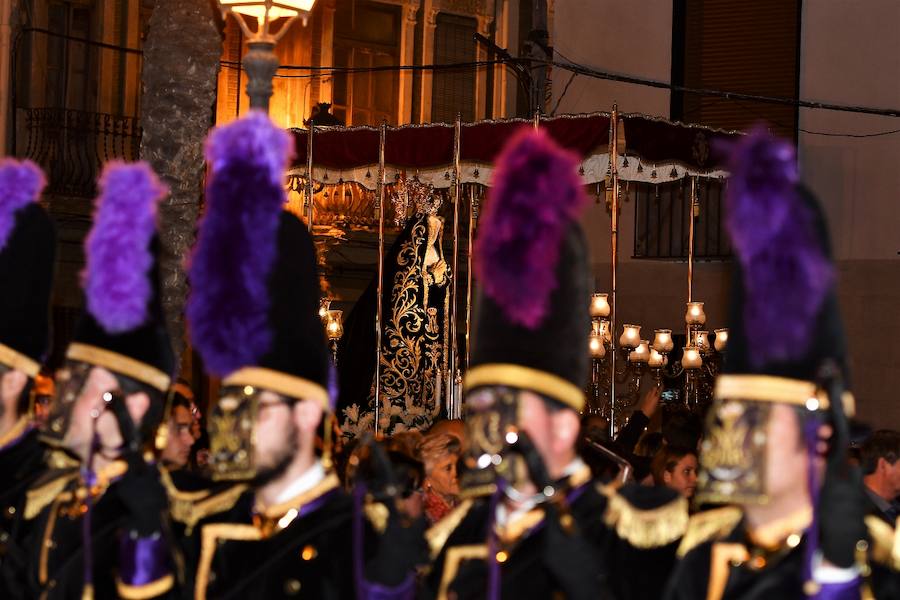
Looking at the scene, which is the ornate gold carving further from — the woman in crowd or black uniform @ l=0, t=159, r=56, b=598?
the woman in crowd

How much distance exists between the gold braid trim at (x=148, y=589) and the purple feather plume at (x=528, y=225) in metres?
1.56

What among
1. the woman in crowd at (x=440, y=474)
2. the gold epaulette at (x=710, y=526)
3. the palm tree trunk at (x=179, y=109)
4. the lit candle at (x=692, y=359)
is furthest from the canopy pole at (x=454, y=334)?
the gold epaulette at (x=710, y=526)

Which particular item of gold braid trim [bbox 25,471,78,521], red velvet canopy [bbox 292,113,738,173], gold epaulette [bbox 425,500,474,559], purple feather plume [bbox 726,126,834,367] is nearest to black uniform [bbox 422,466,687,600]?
gold epaulette [bbox 425,500,474,559]

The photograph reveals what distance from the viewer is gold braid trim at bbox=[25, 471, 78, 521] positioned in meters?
6.32

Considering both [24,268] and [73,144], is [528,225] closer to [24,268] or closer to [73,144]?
[24,268]

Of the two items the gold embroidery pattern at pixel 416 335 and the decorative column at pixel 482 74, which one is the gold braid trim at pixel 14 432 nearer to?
the gold embroidery pattern at pixel 416 335

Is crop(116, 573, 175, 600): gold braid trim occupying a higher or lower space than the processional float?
lower

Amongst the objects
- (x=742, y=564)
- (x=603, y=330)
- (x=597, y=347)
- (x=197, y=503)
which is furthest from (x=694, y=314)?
(x=742, y=564)

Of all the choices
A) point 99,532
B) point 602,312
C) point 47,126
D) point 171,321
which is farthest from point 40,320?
point 47,126

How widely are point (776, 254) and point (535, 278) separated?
80 cm

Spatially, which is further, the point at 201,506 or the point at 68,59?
the point at 68,59

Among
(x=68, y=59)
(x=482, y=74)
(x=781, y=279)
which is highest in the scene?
(x=482, y=74)

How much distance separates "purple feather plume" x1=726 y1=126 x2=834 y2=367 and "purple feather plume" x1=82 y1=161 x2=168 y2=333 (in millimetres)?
2291

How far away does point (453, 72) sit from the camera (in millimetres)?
22641
